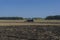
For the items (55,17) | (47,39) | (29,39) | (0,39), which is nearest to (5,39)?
(0,39)

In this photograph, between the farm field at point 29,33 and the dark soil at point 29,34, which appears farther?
the farm field at point 29,33

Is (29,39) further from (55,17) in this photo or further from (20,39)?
(55,17)

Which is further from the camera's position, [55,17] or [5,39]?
[55,17]

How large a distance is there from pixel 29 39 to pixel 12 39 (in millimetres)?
1634

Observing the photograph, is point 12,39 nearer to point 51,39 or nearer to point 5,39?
point 5,39

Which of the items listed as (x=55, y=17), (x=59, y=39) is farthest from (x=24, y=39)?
(x=55, y=17)

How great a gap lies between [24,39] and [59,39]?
330 cm

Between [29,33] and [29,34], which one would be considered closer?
[29,34]

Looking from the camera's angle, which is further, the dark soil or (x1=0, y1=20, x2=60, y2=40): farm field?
(x1=0, y1=20, x2=60, y2=40): farm field

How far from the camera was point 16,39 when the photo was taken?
23.0 meters

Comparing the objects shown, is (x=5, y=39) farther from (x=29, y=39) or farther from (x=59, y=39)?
(x=59, y=39)

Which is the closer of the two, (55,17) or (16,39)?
(16,39)

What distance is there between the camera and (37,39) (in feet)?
75.5

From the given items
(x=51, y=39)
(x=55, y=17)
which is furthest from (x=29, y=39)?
(x=55, y=17)
